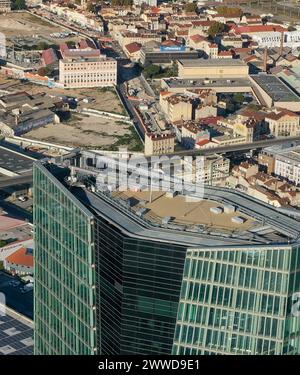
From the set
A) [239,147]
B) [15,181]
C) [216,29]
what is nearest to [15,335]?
[15,181]

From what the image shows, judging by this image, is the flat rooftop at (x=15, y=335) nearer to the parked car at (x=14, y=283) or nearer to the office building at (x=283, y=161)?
the parked car at (x=14, y=283)

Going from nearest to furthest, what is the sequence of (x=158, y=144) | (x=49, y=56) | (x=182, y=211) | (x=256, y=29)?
1. (x=182, y=211)
2. (x=158, y=144)
3. (x=49, y=56)
4. (x=256, y=29)

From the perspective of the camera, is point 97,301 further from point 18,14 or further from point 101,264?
point 18,14

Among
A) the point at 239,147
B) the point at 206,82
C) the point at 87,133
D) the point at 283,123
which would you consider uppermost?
the point at 206,82

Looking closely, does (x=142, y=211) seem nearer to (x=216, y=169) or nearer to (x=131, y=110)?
(x=216, y=169)

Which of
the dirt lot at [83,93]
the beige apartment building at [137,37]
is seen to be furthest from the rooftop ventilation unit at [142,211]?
the beige apartment building at [137,37]

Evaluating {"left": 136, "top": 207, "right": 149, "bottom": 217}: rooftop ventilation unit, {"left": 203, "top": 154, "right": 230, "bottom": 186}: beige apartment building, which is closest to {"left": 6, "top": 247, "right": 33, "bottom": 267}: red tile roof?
{"left": 203, "top": 154, "right": 230, "bottom": 186}: beige apartment building
